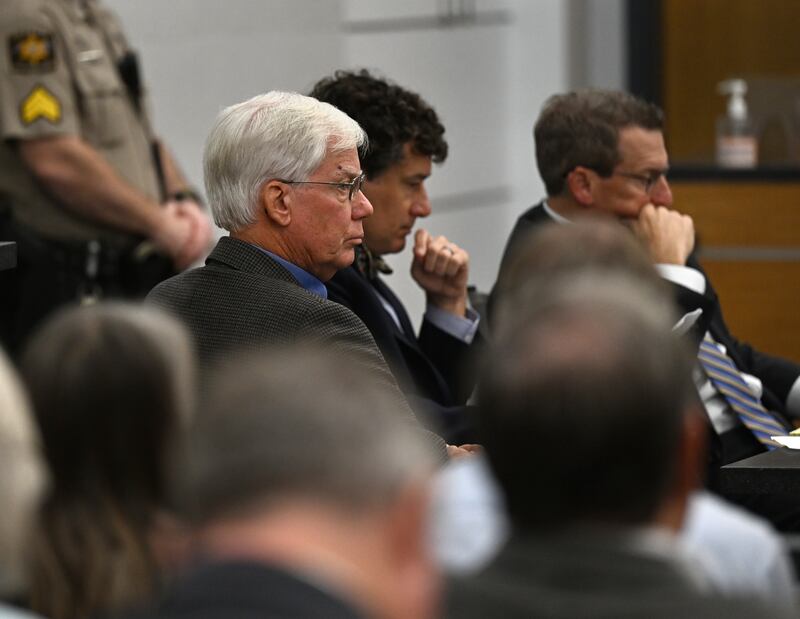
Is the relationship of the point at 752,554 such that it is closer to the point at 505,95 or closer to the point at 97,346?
the point at 97,346

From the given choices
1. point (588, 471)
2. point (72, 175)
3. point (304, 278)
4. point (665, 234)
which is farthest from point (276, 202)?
point (588, 471)

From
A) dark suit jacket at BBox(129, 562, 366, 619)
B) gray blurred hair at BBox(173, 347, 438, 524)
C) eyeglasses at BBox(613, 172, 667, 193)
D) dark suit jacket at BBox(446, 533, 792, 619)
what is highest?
gray blurred hair at BBox(173, 347, 438, 524)

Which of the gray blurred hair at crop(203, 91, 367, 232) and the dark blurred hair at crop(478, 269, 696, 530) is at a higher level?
the dark blurred hair at crop(478, 269, 696, 530)

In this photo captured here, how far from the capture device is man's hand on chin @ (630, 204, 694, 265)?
3.88 metres

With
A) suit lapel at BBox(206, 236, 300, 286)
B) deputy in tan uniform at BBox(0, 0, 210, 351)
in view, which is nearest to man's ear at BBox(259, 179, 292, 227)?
suit lapel at BBox(206, 236, 300, 286)

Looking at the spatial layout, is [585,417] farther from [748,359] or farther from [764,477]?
[748,359]

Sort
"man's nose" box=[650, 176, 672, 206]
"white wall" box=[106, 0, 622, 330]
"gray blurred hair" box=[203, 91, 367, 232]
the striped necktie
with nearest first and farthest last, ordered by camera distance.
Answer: "gray blurred hair" box=[203, 91, 367, 232]
the striped necktie
"man's nose" box=[650, 176, 672, 206]
"white wall" box=[106, 0, 622, 330]

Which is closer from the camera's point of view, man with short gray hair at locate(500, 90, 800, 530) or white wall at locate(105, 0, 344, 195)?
man with short gray hair at locate(500, 90, 800, 530)

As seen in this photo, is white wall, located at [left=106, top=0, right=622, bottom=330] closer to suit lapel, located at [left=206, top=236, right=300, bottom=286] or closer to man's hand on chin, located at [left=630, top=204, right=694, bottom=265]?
man's hand on chin, located at [left=630, top=204, right=694, bottom=265]

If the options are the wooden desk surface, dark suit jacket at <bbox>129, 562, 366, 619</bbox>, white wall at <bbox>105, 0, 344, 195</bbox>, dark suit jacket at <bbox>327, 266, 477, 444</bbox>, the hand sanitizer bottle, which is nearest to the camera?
dark suit jacket at <bbox>129, 562, 366, 619</bbox>

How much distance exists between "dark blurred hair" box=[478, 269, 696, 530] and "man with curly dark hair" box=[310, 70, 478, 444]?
2.09 meters

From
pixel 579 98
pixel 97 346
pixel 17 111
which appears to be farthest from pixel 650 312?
pixel 17 111

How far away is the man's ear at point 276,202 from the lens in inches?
124

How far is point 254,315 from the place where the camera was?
289cm
